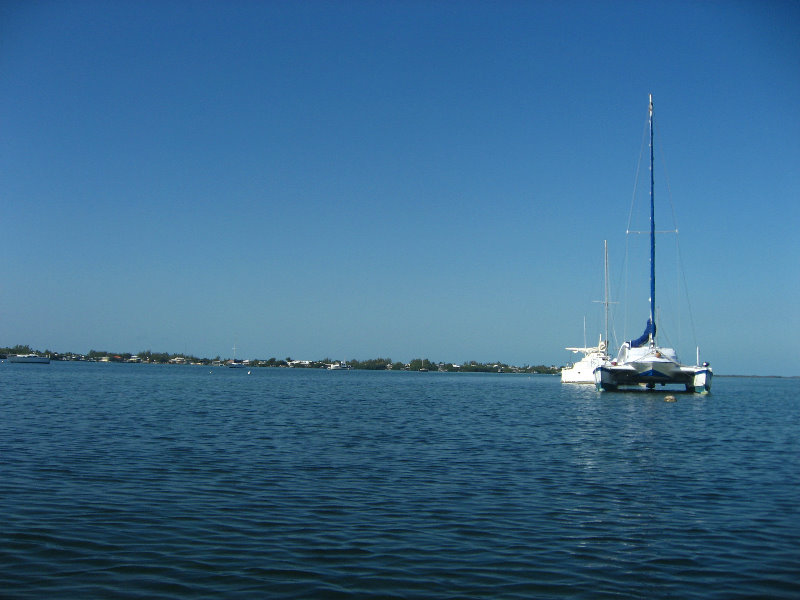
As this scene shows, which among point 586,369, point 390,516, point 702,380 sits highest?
point 586,369

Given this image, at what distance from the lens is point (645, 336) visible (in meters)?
73.6

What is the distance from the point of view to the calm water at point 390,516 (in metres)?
10.0

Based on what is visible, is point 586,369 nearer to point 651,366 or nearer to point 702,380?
Answer: point 702,380

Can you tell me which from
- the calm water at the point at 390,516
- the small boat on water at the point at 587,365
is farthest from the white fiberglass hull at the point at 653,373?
the calm water at the point at 390,516

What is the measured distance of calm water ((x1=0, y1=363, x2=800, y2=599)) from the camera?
10023mm

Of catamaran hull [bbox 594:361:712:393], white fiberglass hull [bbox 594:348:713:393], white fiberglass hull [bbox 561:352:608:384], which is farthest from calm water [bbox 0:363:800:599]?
white fiberglass hull [bbox 561:352:608:384]

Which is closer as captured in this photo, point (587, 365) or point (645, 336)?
point (645, 336)

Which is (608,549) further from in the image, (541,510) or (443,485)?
(443,485)

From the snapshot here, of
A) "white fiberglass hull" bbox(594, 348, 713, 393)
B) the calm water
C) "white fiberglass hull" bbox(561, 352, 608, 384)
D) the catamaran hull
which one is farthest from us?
"white fiberglass hull" bbox(561, 352, 608, 384)

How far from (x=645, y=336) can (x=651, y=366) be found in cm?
688

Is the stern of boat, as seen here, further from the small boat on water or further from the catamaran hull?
the small boat on water

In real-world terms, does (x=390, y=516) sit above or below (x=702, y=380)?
below

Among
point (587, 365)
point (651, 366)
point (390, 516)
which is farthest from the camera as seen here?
point (587, 365)

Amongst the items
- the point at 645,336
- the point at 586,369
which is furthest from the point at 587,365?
the point at 645,336
